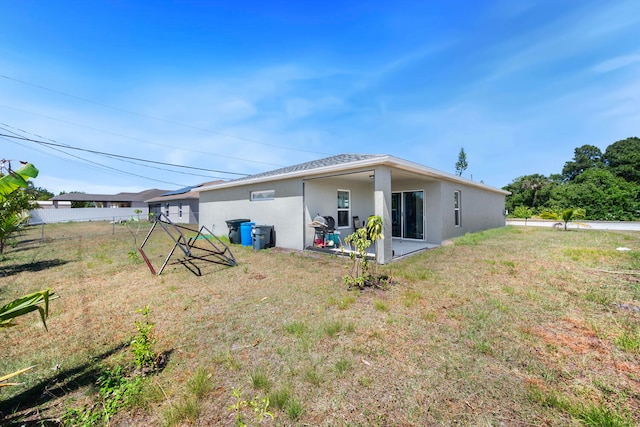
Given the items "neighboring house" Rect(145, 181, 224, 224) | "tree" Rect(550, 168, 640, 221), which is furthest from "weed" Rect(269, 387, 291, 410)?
"tree" Rect(550, 168, 640, 221)

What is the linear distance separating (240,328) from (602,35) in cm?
1326

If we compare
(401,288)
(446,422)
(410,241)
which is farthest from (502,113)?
(446,422)

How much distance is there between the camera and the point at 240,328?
348 centimetres

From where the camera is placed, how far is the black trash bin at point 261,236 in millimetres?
9461

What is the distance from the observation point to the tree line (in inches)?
832

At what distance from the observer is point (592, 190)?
22.5m

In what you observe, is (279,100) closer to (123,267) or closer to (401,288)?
(123,267)

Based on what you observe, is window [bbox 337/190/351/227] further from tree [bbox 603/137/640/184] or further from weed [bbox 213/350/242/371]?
tree [bbox 603/137/640/184]

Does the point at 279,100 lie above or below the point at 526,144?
above

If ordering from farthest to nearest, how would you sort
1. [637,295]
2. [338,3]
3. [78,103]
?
[78,103]
[338,3]
[637,295]

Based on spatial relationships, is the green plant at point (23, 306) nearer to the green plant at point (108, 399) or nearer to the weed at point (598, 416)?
the green plant at point (108, 399)

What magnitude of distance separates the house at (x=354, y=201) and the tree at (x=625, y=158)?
2897 cm

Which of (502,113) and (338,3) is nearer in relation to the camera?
(338,3)

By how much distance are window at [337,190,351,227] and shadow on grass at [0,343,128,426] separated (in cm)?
859
